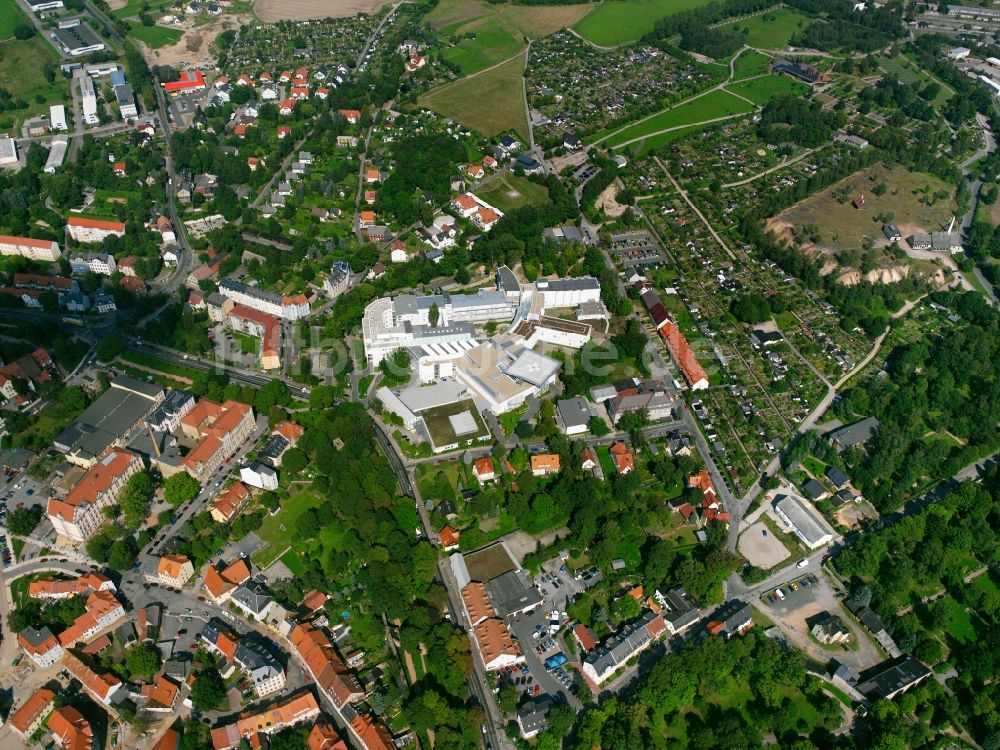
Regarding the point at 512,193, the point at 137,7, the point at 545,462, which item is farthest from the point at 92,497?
the point at 137,7

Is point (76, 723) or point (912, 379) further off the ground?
point (76, 723)

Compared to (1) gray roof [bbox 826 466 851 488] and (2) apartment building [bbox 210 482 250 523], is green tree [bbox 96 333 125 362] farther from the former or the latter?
(1) gray roof [bbox 826 466 851 488]

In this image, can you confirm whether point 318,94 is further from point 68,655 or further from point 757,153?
point 68,655

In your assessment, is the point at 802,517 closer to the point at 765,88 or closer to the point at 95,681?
the point at 95,681

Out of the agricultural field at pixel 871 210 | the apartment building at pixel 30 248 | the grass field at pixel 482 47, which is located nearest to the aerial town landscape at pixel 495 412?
the apartment building at pixel 30 248

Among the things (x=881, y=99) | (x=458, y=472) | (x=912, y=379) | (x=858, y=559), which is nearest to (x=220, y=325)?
(x=458, y=472)

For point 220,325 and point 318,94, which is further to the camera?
point 318,94

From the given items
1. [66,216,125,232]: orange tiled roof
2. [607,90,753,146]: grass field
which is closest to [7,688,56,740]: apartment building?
[66,216,125,232]: orange tiled roof
